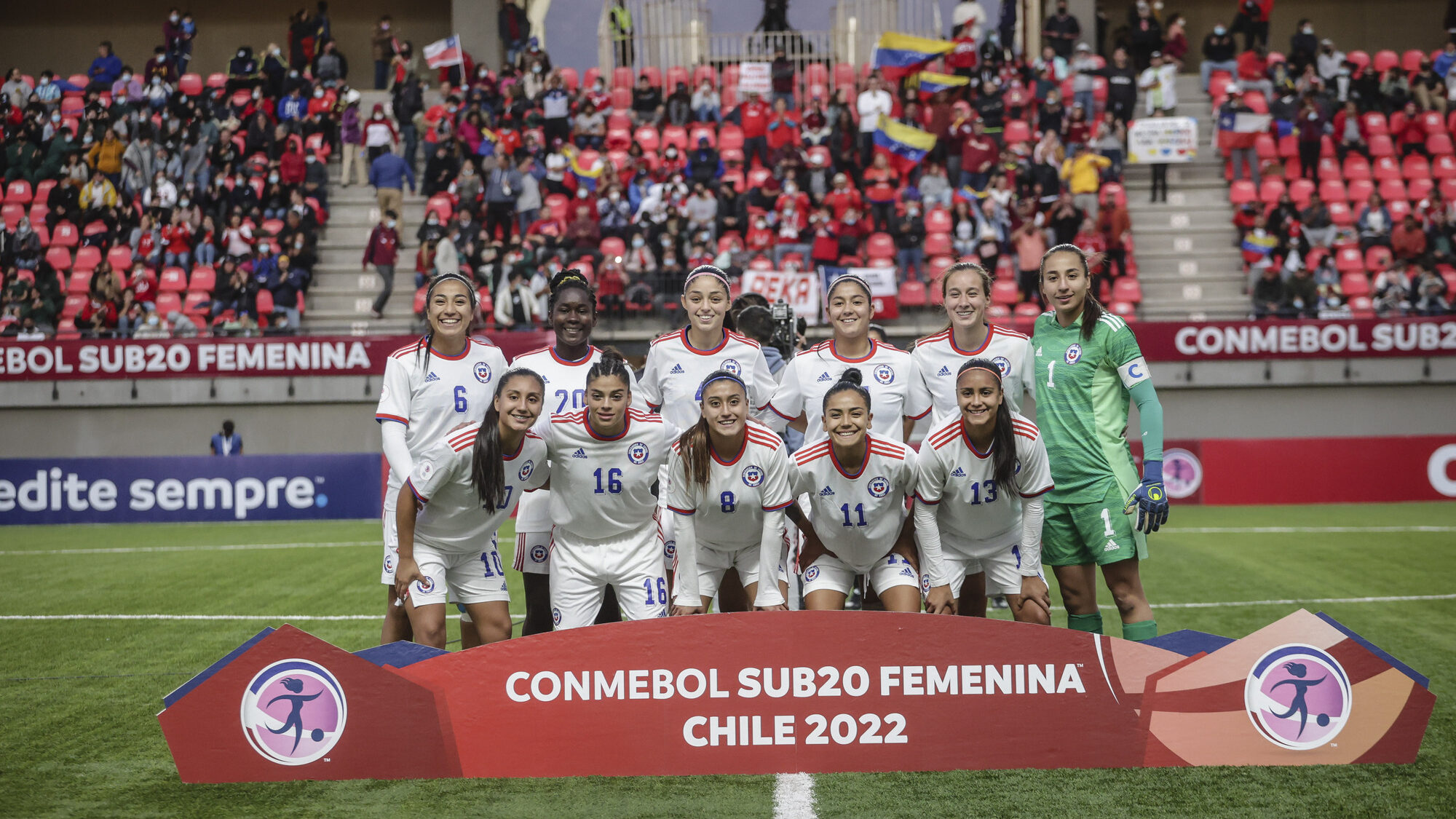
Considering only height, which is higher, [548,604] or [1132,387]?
[1132,387]

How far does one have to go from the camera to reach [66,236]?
20703 millimetres

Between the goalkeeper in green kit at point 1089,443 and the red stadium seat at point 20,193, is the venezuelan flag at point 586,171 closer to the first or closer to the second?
the red stadium seat at point 20,193

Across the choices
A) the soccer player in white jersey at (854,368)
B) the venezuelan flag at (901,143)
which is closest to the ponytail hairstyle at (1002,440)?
the soccer player in white jersey at (854,368)

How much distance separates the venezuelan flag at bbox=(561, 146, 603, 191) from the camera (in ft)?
69.1

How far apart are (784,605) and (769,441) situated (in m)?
0.73

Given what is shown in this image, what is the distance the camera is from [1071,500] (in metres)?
5.65

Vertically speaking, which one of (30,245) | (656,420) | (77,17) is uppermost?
(77,17)

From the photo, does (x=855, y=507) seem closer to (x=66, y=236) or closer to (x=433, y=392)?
(x=433, y=392)

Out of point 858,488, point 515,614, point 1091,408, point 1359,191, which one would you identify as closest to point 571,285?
point 858,488

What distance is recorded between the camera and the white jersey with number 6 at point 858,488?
545 cm

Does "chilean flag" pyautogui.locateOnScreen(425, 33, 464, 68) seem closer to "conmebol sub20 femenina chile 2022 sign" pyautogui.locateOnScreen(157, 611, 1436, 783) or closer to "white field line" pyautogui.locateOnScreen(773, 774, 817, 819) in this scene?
"conmebol sub20 femenina chile 2022 sign" pyautogui.locateOnScreen(157, 611, 1436, 783)

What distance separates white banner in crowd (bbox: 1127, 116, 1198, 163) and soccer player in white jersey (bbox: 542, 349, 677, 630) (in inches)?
711

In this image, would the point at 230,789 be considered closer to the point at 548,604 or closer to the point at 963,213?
the point at 548,604

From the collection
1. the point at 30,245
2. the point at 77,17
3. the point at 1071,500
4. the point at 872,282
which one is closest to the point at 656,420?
the point at 1071,500
